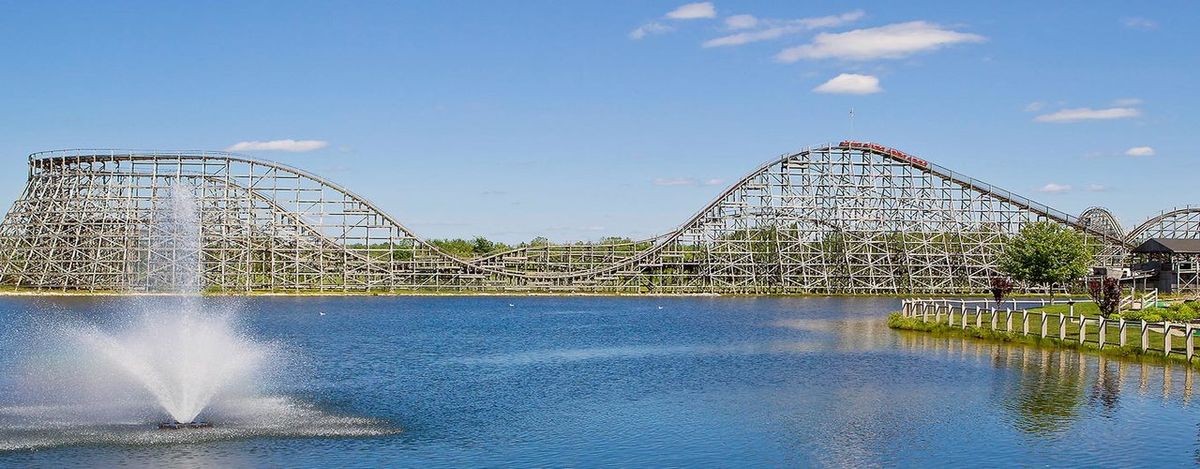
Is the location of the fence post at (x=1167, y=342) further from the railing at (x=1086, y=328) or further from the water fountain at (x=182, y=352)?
the water fountain at (x=182, y=352)

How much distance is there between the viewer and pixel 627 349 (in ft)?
156

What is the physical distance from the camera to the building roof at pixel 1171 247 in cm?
8288

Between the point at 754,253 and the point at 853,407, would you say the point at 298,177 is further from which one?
the point at 853,407

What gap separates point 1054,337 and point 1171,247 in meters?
46.2

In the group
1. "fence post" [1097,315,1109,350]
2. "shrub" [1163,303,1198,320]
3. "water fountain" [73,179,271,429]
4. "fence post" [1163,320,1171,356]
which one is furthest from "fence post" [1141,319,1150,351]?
"water fountain" [73,179,271,429]

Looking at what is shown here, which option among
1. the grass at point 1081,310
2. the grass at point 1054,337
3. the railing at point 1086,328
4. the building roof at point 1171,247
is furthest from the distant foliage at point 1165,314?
the building roof at point 1171,247

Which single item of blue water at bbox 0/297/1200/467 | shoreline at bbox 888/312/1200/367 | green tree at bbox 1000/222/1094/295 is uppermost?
green tree at bbox 1000/222/1094/295

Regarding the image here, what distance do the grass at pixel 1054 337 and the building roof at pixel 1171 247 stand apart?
33001mm

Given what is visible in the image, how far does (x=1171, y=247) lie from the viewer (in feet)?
276

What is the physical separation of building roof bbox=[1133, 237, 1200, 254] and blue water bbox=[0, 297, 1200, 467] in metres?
36.2

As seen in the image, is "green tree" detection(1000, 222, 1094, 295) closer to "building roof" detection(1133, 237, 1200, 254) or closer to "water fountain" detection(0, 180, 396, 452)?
"building roof" detection(1133, 237, 1200, 254)

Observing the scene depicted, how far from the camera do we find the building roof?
82875 millimetres

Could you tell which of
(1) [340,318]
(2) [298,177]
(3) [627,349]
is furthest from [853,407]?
(2) [298,177]

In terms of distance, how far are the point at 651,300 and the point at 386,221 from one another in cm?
Result: 2181
